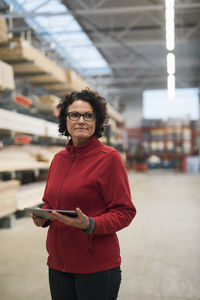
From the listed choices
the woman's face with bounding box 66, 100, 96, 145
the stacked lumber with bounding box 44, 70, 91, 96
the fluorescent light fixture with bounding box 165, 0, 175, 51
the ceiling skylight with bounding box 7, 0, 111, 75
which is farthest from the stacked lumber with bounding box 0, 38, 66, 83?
the woman's face with bounding box 66, 100, 96, 145

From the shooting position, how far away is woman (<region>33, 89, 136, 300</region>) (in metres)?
1.46

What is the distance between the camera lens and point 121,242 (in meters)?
4.38

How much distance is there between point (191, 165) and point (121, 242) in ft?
52.0

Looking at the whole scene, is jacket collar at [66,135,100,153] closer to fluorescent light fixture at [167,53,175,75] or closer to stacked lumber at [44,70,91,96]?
stacked lumber at [44,70,91,96]

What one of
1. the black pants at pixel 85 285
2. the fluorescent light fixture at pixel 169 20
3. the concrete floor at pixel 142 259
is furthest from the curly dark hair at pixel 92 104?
the fluorescent light fixture at pixel 169 20

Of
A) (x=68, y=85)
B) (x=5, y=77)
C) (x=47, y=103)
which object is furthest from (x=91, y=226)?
(x=68, y=85)

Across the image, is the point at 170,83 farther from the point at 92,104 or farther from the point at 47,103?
the point at 92,104

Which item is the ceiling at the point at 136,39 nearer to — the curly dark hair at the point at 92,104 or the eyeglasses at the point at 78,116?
the curly dark hair at the point at 92,104

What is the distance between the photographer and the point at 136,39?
13805 mm

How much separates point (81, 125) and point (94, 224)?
0.50 metres

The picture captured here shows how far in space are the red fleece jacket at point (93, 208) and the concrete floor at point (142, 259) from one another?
142 cm

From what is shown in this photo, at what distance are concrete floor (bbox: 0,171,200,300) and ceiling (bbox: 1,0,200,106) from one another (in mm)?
5996

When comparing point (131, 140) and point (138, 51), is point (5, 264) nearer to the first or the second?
point (138, 51)

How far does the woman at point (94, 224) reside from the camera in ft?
4.80
